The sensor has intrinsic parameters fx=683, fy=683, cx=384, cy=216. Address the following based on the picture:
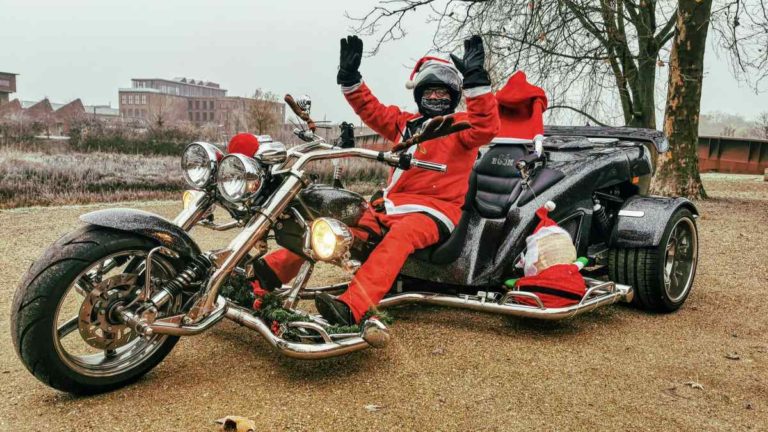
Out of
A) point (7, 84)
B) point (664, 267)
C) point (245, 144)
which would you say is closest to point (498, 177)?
point (664, 267)

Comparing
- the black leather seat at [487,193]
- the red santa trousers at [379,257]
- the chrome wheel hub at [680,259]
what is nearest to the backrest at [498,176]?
the black leather seat at [487,193]

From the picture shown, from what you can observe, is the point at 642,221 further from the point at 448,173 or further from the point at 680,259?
the point at 448,173

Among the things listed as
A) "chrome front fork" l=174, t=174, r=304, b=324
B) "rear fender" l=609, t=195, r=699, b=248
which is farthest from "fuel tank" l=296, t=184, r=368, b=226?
"rear fender" l=609, t=195, r=699, b=248

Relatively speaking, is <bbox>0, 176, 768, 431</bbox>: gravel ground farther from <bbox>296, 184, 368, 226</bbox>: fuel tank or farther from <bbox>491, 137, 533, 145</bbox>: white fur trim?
<bbox>491, 137, 533, 145</bbox>: white fur trim

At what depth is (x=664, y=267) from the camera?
4.49 m

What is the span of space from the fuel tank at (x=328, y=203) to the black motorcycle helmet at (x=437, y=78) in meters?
0.99

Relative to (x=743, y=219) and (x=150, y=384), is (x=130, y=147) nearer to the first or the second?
(x=743, y=219)

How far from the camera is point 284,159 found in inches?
130

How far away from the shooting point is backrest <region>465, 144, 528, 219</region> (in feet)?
14.3

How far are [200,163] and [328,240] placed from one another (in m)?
0.71

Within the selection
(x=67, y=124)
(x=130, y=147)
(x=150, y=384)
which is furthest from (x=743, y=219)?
(x=67, y=124)

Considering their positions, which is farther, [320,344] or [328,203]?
[328,203]

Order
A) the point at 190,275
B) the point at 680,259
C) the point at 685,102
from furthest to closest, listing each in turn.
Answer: the point at 685,102, the point at 680,259, the point at 190,275

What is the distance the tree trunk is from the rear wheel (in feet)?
20.5
